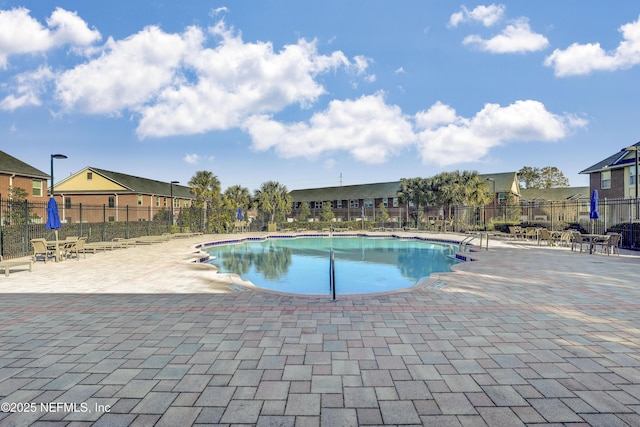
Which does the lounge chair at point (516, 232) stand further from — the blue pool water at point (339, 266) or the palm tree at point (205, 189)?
the palm tree at point (205, 189)

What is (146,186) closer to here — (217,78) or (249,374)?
(217,78)

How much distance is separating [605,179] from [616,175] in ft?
4.09

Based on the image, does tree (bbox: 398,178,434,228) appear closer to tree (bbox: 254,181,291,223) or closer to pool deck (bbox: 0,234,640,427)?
tree (bbox: 254,181,291,223)

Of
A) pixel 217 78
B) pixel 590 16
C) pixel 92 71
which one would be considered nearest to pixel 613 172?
pixel 590 16

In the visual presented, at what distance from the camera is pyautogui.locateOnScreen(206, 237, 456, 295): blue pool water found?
1071 centimetres

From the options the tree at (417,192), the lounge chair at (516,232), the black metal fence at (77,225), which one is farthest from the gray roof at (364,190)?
the lounge chair at (516,232)

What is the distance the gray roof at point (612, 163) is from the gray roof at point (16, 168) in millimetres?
45940

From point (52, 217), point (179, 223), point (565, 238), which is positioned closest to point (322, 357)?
point (52, 217)

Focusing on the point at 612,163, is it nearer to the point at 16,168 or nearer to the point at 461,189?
the point at 461,189

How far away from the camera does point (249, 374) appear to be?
3.35 m

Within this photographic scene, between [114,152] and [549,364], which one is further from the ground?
[114,152]

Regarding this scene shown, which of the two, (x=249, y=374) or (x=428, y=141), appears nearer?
(x=249, y=374)

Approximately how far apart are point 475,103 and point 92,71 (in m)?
24.0

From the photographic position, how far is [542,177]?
62531 millimetres
